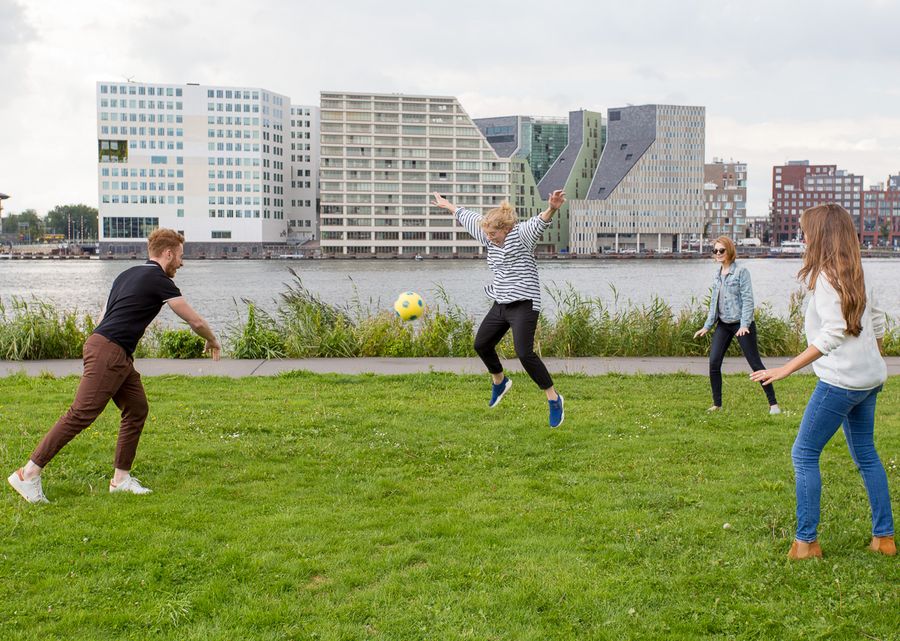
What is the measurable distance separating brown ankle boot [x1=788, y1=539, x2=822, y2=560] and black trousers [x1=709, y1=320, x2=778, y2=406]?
15.1ft

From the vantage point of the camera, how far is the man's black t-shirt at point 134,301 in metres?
5.91

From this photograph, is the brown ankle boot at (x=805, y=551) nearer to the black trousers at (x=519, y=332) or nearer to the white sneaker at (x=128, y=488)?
the black trousers at (x=519, y=332)

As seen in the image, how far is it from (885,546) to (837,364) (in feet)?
3.83

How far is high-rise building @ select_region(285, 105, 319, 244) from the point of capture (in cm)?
16800

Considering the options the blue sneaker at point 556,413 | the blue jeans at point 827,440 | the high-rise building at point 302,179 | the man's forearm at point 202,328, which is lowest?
the blue sneaker at point 556,413

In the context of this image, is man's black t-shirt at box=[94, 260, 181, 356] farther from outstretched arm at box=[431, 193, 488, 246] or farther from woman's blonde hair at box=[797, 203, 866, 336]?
woman's blonde hair at box=[797, 203, 866, 336]

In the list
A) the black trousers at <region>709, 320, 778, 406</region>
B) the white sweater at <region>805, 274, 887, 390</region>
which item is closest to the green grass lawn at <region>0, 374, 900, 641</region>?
the black trousers at <region>709, 320, 778, 406</region>

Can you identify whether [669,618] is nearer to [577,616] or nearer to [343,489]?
[577,616]

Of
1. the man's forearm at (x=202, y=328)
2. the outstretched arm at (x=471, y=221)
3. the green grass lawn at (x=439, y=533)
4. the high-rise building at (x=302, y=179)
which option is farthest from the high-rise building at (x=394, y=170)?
the man's forearm at (x=202, y=328)

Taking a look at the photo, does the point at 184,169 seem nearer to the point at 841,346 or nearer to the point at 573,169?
the point at 573,169

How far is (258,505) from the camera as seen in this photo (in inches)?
231

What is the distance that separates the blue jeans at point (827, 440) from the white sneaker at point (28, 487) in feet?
15.9

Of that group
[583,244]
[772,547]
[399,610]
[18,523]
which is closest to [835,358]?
[772,547]

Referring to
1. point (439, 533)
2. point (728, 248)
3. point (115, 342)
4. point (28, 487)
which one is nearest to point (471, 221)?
point (728, 248)
